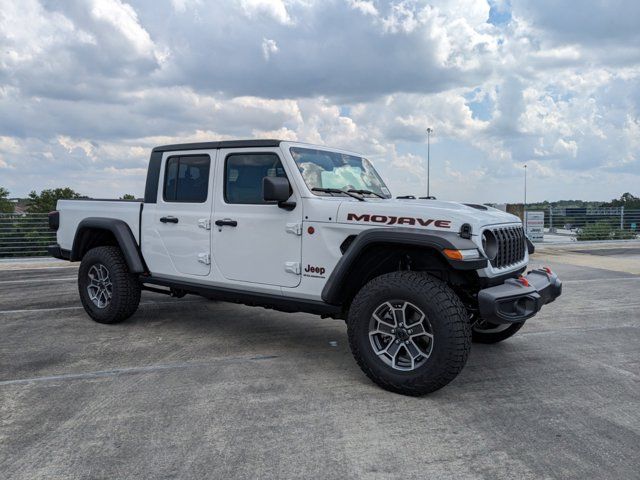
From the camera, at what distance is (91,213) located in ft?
20.7

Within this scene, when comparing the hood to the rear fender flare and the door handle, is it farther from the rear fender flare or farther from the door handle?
the rear fender flare

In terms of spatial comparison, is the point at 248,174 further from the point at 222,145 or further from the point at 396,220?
the point at 396,220

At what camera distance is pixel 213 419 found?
348 centimetres

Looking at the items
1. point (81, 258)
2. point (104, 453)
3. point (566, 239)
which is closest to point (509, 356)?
point (104, 453)

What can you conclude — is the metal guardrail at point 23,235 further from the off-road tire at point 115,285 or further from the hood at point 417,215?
the hood at point 417,215

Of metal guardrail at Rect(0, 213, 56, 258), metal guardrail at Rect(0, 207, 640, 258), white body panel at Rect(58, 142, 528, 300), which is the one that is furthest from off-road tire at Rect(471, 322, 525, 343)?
metal guardrail at Rect(0, 207, 640, 258)

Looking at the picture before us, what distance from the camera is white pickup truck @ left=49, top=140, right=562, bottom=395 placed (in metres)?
3.85

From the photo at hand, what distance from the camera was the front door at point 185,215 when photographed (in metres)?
5.26

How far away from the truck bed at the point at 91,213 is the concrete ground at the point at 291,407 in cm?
112

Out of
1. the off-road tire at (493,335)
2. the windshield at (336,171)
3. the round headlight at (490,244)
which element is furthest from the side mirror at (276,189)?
the off-road tire at (493,335)

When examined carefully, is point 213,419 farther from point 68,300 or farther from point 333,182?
point 68,300

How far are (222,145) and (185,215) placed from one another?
0.83m

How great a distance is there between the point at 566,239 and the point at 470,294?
60.4 feet

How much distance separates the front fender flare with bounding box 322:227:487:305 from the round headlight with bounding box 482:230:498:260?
0.87 ft
